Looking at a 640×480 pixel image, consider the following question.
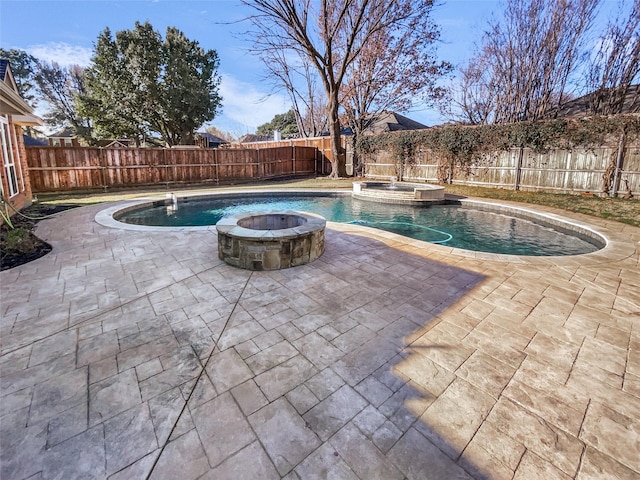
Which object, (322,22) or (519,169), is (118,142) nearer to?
(322,22)

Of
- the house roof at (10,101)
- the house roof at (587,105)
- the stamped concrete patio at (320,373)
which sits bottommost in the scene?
the stamped concrete patio at (320,373)

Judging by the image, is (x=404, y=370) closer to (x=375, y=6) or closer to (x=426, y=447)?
(x=426, y=447)

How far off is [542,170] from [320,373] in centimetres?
1257

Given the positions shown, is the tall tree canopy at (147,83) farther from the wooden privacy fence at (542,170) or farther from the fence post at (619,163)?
the fence post at (619,163)

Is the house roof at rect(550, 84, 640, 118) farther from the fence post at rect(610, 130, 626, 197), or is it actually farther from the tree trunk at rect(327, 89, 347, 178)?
the tree trunk at rect(327, 89, 347, 178)

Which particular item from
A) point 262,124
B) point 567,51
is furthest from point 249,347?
point 262,124

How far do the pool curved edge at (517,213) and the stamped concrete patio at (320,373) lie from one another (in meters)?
0.54

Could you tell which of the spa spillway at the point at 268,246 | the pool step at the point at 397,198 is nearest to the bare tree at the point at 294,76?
the pool step at the point at 397,198

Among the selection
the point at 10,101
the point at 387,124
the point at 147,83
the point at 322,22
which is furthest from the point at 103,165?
the point at 387,124

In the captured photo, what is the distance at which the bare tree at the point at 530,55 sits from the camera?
1319 centimetres

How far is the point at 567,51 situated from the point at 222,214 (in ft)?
52.5

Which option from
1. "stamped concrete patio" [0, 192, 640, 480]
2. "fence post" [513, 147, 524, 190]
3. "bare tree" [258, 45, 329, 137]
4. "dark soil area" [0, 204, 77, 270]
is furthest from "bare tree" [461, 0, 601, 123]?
"dark soil area" [0, 204, 77, 270]

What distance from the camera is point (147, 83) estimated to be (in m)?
20.2

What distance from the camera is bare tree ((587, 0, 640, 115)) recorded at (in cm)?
1184
